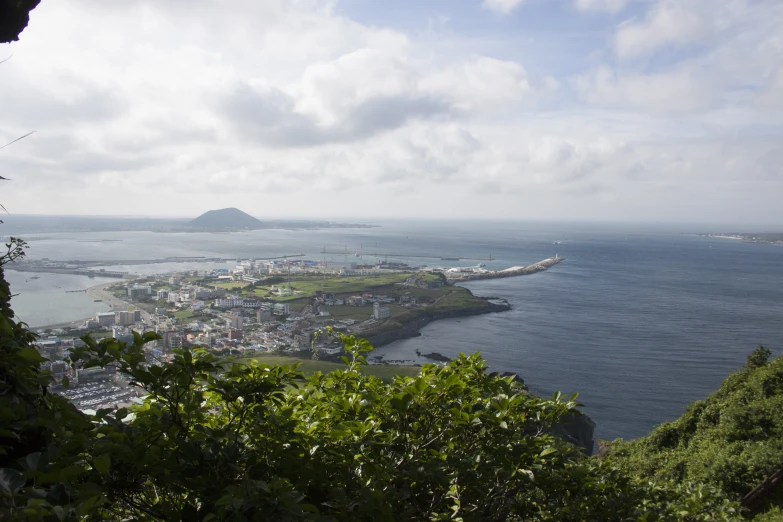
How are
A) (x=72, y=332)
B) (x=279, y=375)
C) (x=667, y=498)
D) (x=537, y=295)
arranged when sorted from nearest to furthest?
(x=279, y=375) → (x=667, y=498) → (x=72, y=332) → (x=537, y=295)

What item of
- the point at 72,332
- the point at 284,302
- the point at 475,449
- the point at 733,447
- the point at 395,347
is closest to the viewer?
the point at 475,449

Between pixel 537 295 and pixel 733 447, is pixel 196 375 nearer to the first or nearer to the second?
pixel 733 447

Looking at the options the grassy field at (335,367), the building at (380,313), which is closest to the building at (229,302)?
the building at (380,313)

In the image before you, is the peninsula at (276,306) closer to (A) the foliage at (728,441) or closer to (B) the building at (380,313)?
(B) the building at (380,313)

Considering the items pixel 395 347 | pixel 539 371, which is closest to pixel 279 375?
pixel 539 371

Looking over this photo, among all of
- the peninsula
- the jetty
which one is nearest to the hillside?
the peninsula
